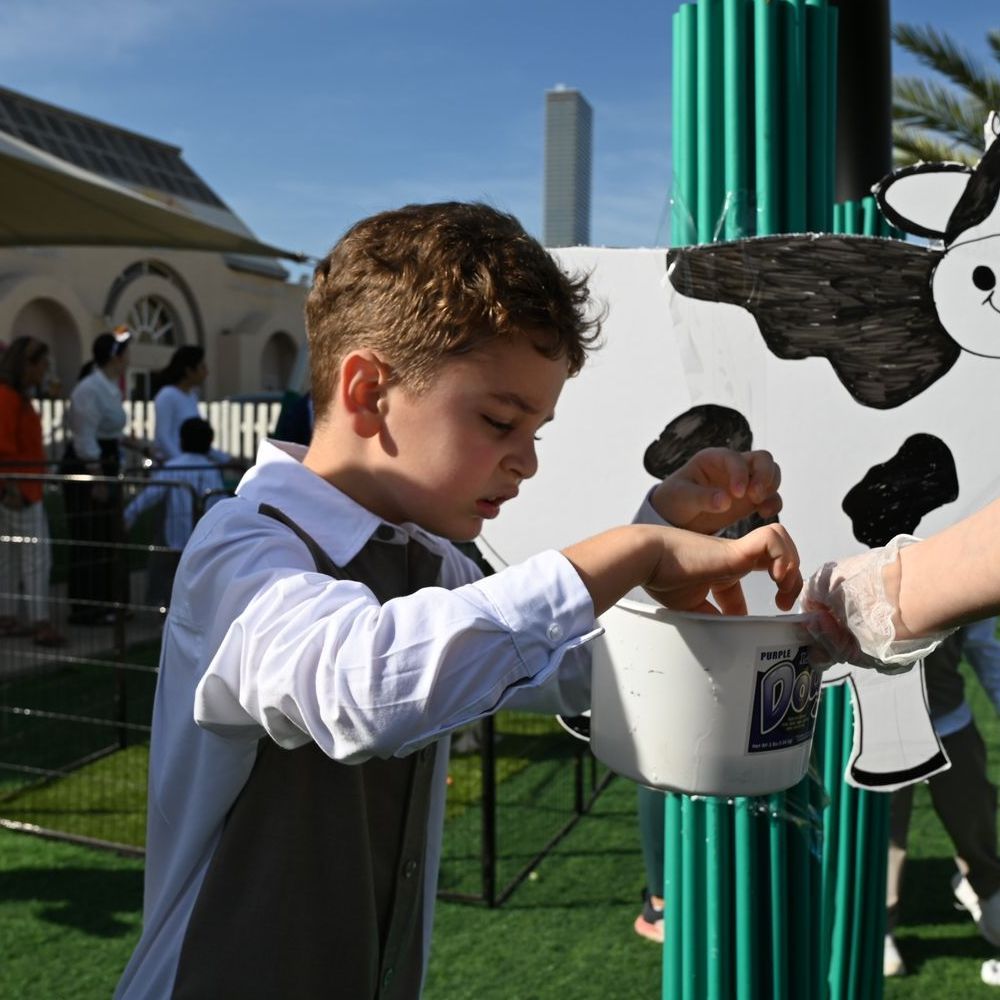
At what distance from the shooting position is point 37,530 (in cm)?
609

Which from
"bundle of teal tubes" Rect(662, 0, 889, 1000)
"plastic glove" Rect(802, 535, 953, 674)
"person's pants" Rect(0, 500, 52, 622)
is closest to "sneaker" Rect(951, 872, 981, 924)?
"bundle of teal tubes" Rect(662, 0, 889, 1000)

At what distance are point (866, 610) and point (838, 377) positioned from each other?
2.66 ft

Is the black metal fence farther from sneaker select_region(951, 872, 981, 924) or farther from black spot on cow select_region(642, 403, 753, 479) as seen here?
black spot on cow select_region(642, 403, 753, 479)

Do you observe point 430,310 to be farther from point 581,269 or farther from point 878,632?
point 581,269

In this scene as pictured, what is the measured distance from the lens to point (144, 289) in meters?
22.2

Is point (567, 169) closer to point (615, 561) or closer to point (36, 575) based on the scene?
point (615, 561)

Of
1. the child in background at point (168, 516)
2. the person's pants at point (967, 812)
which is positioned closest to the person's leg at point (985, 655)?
the person's pants at point (967, 812)

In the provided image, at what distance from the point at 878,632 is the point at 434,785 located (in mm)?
763

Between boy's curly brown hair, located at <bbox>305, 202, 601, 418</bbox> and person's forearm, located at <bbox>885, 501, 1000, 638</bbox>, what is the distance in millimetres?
479

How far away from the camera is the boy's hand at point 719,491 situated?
4.79 feet

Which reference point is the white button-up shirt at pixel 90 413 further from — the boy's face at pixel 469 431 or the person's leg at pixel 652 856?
the boy's face at pixel 469 431

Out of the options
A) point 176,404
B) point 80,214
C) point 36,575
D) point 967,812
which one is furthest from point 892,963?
point 80,214

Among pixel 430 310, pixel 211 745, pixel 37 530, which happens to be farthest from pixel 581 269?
pixel 37 530

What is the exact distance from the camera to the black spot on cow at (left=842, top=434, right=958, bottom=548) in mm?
1831
